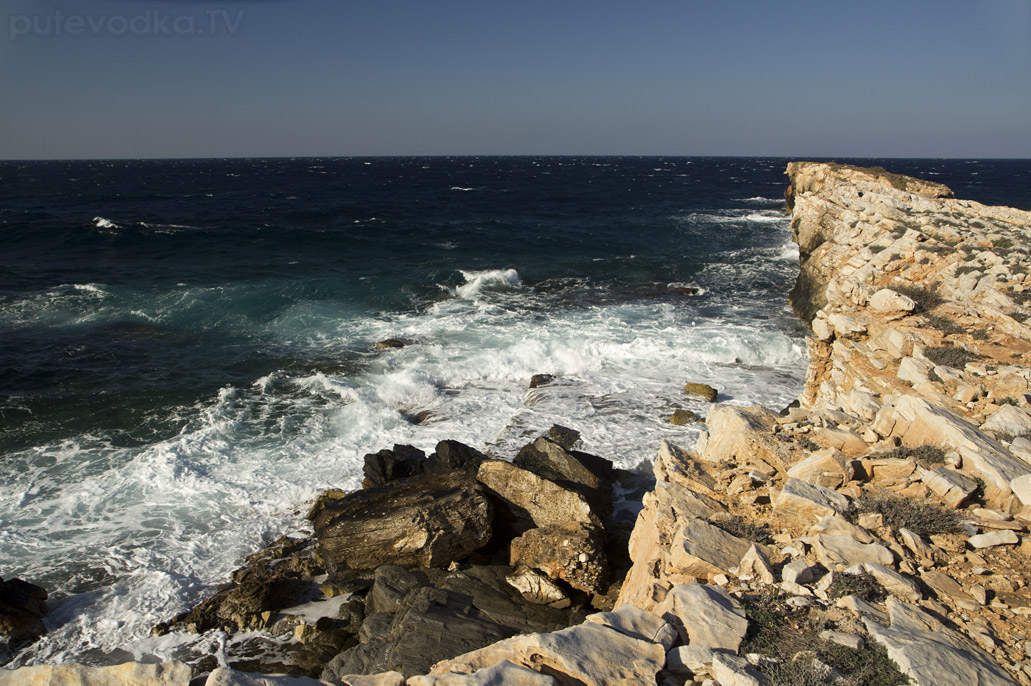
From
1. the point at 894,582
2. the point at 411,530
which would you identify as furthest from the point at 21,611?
the point at 894,582

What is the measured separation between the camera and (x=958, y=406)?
372 inches

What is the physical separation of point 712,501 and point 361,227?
4491cm

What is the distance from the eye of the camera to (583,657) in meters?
5.12

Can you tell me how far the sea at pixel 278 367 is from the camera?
→ 11922 millimetres

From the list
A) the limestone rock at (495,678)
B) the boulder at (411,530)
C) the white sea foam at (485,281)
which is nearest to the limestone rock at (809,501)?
the limestone rock at (495,678)

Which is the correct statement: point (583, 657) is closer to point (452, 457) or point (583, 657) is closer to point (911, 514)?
point (911, 514)

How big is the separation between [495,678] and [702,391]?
47.0 ft

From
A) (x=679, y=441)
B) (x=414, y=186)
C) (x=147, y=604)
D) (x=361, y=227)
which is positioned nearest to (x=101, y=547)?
(x=147, y=604)

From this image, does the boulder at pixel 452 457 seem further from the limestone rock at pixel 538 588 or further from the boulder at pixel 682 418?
the boulder at pixel 682 418

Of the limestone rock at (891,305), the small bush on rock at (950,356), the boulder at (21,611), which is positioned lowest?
the boulder at (21,611)

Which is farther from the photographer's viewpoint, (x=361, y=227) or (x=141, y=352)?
(x=361, y=227)

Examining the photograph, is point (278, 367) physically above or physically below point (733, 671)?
below

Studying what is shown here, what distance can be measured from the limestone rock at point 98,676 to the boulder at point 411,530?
18.4ft

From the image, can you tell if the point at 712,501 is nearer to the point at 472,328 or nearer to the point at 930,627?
the point at 930,627
